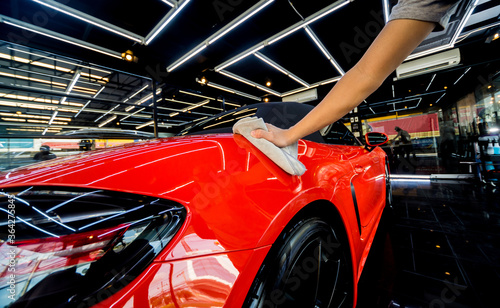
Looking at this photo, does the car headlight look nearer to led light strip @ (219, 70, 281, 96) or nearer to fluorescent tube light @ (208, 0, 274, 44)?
fluorescent tube light @ (208, 0, 274, 44)

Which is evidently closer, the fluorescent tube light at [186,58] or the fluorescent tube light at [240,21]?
the fluorescent tube light at [240,21]

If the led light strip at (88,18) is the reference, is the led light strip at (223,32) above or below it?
below

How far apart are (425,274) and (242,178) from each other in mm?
1812

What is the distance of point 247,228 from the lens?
1.83ft

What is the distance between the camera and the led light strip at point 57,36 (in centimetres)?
363

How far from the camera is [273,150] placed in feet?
2.28

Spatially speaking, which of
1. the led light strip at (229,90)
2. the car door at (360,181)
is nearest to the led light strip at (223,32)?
the led light strip at (229,90)

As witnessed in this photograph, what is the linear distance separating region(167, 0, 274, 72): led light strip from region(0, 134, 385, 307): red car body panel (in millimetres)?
3811

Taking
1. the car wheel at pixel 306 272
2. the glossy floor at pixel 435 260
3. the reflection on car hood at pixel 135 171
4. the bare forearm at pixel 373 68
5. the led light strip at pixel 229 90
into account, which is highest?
the led light strip at pixel 229 90

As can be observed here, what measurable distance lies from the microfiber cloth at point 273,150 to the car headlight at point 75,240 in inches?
13.9

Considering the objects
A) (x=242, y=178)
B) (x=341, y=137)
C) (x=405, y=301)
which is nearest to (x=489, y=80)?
(x=341, y=137)

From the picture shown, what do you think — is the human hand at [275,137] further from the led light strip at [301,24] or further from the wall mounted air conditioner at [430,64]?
the wall mounted air conditioner at [430,64]

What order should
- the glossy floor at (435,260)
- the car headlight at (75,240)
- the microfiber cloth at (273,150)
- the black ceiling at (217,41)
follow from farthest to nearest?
the black ceiling at (217,41)
the glossy floor at (435,260)
the microfiber cloth at (273,150)
the car headlight at (75,240)

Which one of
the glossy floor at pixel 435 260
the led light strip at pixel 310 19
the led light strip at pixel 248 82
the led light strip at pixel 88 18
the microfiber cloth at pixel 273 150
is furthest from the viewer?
the led light strip at pixel 248 82
